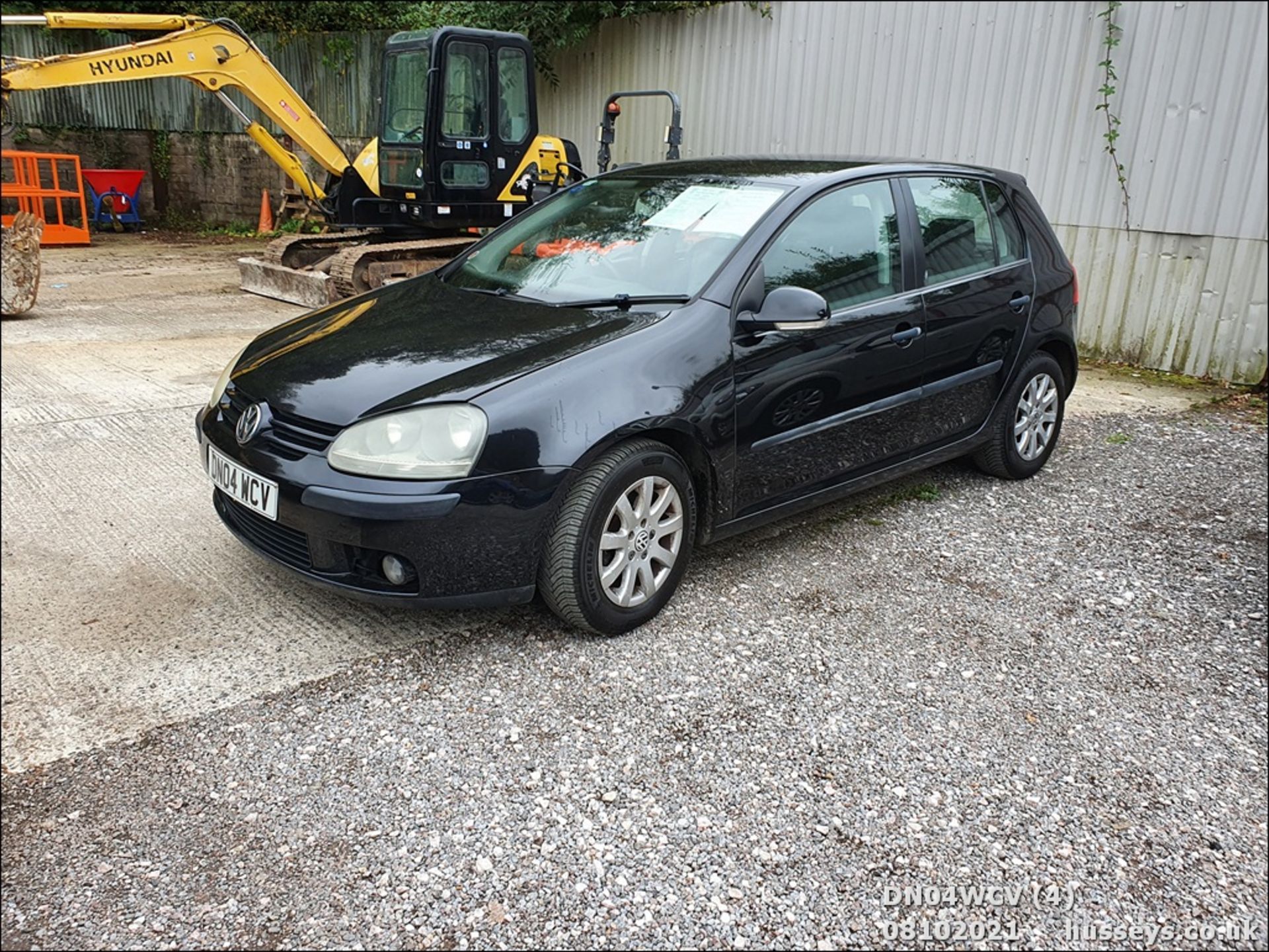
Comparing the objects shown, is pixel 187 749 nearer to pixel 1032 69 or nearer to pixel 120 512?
pixel 120 512

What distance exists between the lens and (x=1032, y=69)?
884 centimetres

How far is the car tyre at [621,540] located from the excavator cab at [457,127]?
7.76 metres

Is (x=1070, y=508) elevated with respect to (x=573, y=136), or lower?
lower

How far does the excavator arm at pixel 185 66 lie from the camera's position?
10.5 metres

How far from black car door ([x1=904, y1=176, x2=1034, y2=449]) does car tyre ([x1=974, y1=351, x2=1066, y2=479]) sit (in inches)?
6.5

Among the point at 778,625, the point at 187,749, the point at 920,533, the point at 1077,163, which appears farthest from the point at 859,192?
the point at 1077,163

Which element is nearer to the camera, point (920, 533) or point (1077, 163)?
point (920, 533)

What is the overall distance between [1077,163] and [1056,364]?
4.16m

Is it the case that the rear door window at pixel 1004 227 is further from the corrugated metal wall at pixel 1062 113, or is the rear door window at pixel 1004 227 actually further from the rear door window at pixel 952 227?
the corrugated metal wall at pixel 1062 113

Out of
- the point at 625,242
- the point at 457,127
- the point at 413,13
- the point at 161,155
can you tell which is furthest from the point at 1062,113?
the point at 161,155

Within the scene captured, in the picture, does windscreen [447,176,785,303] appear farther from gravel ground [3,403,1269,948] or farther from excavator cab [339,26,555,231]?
excavator cab [339,26,555,231]

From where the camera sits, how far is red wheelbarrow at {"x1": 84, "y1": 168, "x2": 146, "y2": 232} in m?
16.7

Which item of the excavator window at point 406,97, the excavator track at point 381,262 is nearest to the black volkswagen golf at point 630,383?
the excavator track at point 381,262

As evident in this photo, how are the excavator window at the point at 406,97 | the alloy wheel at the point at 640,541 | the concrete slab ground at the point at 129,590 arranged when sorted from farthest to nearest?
the excavator window at the point at 406,97 → the alloy wheel at the point at 640,541 → the concrete slab ground at the point at 129,590
